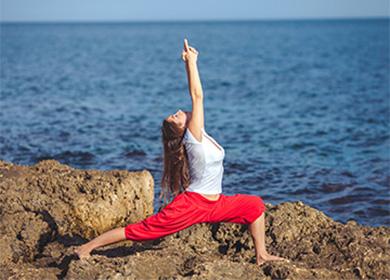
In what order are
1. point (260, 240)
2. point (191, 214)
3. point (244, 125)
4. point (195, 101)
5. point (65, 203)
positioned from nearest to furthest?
point (195, 101) → point (191, 214) → point (260, 240) → point (65, 203) → point (244, 125)

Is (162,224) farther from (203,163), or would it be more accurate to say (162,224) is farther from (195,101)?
(195,101)

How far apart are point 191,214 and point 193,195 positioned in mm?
172

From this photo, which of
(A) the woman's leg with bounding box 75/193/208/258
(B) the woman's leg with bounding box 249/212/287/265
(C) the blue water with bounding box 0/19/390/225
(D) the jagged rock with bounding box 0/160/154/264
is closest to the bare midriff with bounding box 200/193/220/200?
(A) the woman's leg with bounding box 75/193/208/258

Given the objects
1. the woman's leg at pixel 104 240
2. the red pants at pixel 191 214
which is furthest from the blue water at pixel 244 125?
the woman's leg at pixel 104 240

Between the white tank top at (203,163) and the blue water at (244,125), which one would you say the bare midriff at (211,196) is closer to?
the white tank top at (203,163)

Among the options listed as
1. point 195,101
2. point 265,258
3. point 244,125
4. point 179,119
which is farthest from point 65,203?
point 244,125

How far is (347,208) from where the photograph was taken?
9.40 metres

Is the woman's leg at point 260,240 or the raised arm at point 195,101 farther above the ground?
the raised arm at point 195,101

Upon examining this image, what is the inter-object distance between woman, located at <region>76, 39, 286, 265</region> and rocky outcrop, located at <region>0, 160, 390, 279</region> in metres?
0.22

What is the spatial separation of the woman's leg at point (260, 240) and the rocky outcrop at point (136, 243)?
15cm

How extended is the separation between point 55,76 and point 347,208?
24.0m

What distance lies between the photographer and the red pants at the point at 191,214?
511 centimetres

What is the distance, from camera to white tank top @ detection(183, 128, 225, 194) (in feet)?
16.8

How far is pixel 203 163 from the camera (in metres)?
5.14
